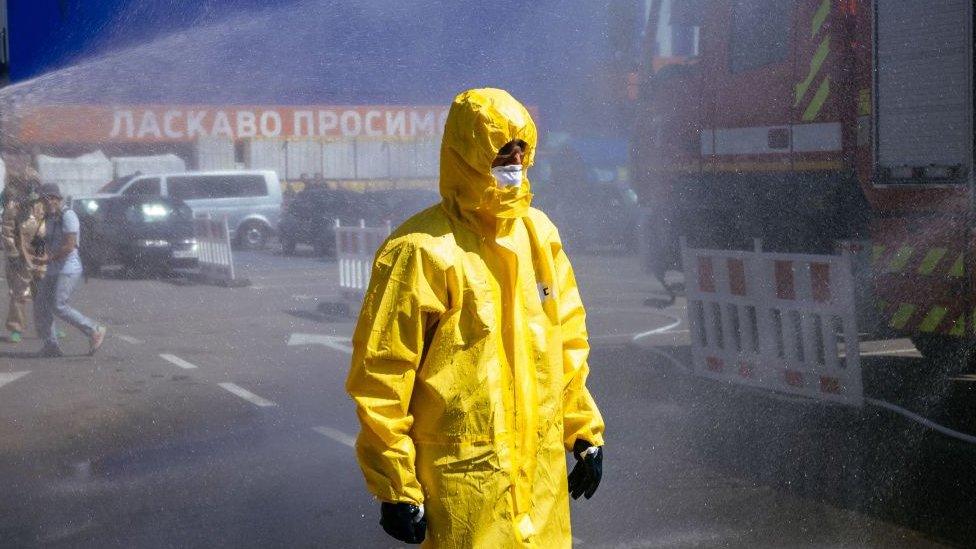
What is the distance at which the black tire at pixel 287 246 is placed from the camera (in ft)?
20.7

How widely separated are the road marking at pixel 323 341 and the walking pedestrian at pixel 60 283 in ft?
3.84

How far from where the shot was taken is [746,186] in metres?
7.63

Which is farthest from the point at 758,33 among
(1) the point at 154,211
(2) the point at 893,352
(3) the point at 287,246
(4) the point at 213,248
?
(1) the point at 154,211

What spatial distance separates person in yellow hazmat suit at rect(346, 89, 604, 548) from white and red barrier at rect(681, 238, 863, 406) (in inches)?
164

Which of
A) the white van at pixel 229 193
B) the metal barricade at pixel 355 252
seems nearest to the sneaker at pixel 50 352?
the white van at pixel 229 193

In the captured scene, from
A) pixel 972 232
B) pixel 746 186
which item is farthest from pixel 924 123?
pixel 746 186

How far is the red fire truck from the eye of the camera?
611 cm

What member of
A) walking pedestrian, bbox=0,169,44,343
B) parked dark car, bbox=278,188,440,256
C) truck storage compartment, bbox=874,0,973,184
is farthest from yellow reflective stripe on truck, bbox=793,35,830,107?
walking pedestrian, bbox=0,169,44,343

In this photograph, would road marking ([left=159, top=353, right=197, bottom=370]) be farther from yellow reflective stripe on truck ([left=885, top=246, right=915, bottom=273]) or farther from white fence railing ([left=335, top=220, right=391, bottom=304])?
yellow reflective stripe on truck ([left=885, top=246, right=915, bottom=273])

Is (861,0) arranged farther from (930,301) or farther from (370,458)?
(370,458)

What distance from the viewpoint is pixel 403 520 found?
2.37 metres

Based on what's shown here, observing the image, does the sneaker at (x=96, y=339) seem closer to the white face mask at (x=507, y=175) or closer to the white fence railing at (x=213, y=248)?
the white fence railing at (x=213, y=248)

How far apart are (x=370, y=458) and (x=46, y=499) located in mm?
3291

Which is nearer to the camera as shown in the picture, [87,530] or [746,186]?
[87,530]
